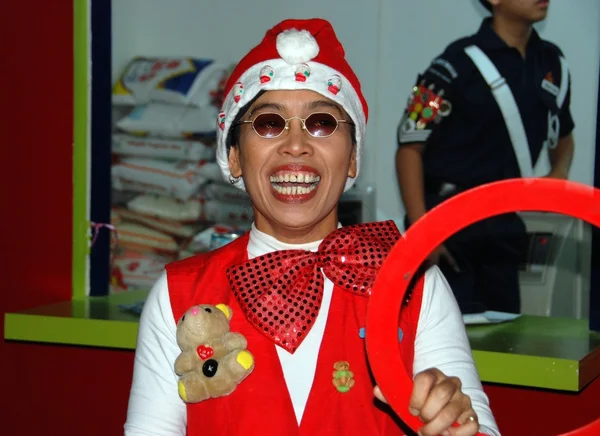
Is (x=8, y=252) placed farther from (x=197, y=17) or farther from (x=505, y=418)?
(x=197, y=17)

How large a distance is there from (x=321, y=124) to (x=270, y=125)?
0.08 metres

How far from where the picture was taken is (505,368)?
1.86m

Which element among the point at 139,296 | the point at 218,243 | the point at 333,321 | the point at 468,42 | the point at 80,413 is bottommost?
the point at 80,413

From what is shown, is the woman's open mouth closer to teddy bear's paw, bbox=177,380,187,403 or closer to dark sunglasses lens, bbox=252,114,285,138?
dark sunglasses lens, bbox=252,114,285,138

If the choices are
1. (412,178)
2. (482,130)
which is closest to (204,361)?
(412,178)

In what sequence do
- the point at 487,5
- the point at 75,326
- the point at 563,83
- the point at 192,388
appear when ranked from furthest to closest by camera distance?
the point at 563,83 < the point at 487,5 < the point at 75,326 < the point at 192,388

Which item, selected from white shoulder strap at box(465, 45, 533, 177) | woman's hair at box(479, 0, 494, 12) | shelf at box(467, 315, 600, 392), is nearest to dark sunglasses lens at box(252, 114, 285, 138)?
shelf at box(467, 315, 600, 392)

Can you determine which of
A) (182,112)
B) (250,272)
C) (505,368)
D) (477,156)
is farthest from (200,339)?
(182,112)

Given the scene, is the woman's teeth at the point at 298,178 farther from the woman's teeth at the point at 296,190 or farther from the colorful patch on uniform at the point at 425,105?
the colorful patch on uniform at the point at 425,105

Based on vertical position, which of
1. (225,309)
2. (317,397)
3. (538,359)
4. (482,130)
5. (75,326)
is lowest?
(75,326)

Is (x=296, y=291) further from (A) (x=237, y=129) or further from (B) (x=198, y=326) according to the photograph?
(A) (x=237, y=129)

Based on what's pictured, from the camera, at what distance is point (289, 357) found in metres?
1.37

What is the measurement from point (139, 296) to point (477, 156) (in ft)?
4.03

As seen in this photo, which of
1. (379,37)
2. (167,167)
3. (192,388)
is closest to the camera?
(192,388)
